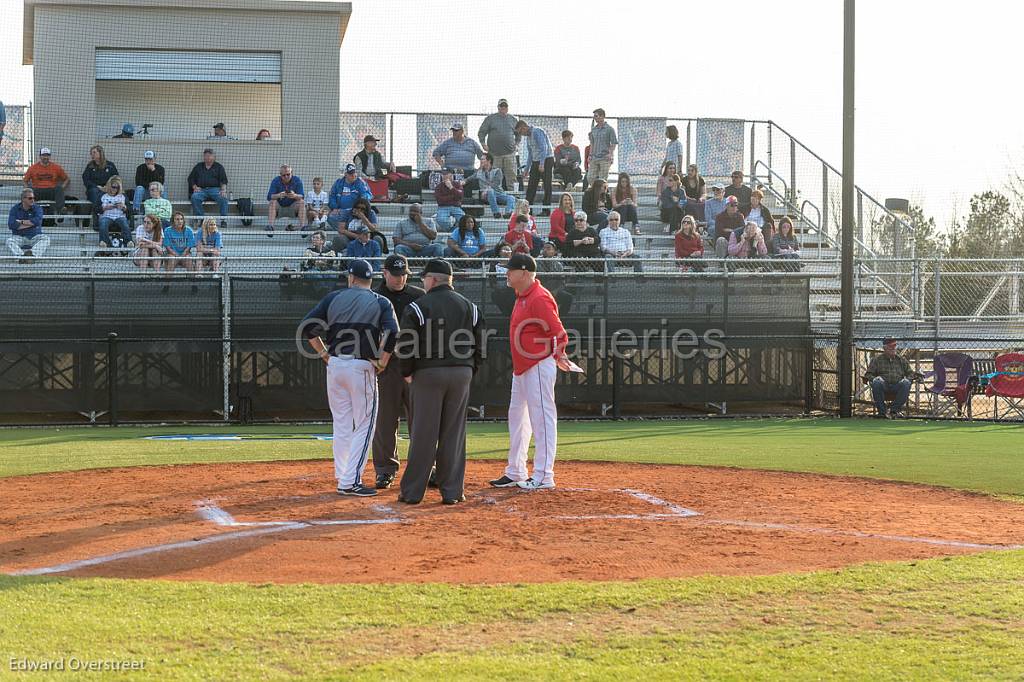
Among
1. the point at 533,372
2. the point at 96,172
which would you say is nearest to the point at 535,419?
the point at 533,372

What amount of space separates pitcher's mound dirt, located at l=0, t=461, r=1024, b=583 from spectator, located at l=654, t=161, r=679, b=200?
46.0ft

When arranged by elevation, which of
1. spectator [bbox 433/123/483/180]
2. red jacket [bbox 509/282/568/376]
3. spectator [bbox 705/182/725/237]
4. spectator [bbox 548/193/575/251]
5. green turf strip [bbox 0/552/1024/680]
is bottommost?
green turf strip [bbox 0/552/1024/680]

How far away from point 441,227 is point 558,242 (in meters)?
2.54

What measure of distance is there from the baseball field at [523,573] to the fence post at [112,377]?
460 centimetres

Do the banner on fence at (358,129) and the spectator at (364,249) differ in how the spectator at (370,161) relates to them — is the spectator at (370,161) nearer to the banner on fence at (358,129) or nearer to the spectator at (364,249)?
the banner on fence at (358,129)

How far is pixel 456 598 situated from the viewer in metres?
5.95

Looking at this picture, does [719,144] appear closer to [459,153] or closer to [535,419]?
[459,153]

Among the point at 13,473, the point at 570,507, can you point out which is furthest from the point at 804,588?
the point at 13,473

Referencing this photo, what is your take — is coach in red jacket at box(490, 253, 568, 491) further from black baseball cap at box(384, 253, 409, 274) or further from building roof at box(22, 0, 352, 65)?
building roof at box(22, 0, 352, 65)

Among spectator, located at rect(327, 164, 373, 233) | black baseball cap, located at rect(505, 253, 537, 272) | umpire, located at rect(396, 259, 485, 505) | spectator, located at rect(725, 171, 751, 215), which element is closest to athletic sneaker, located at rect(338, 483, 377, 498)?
umpire, located at rect(396, 259, 485, 505)

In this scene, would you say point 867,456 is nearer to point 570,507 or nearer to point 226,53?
point 570,507

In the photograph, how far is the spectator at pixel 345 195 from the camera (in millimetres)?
21344

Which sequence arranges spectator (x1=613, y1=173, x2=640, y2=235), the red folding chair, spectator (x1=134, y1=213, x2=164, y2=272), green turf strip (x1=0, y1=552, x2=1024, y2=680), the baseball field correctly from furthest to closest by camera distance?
spectator (x1=613, y1=173, x2=640, y2=235), spectator (x1=134, y1=213, x2=164, y2=272), the red folding chair, the baseball field, green turf strip (x1=0, y1=552, x2=1024, y2=680)

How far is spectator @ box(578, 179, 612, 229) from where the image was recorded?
21.9 meters
